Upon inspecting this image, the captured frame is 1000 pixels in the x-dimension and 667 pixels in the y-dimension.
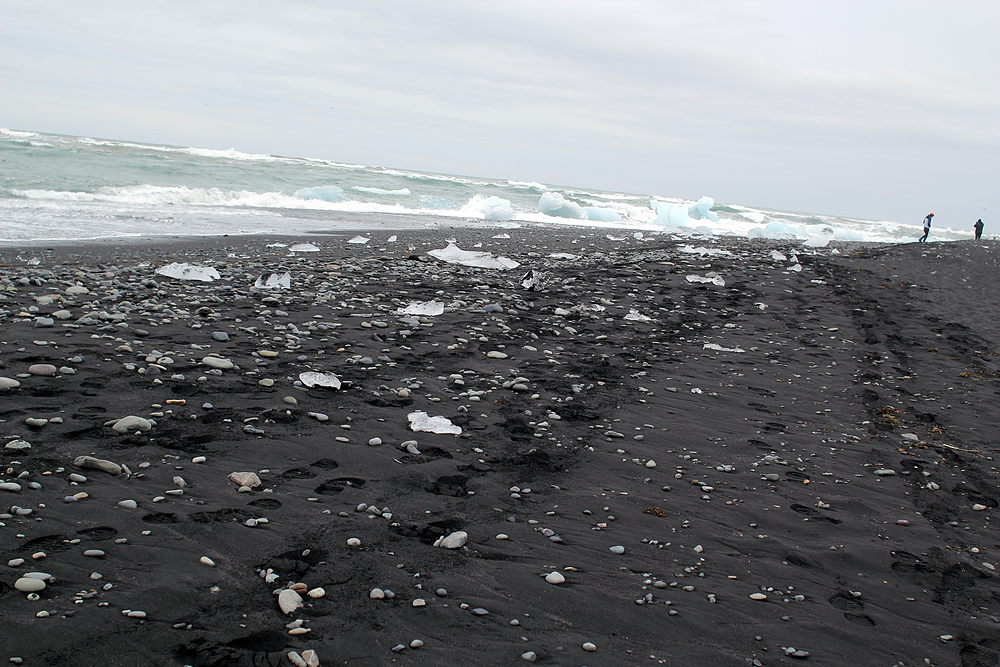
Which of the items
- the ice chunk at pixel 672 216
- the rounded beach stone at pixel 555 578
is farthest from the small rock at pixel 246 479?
the ice chunk at pixel 672 216

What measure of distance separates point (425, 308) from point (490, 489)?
3.75 meters

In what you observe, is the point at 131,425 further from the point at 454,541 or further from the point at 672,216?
the point at 672,216

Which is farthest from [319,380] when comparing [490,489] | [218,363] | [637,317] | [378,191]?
[378,191]

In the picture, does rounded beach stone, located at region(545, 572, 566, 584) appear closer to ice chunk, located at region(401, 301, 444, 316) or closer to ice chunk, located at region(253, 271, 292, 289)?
ice chunk, located at region(401, 301, 444, 316)

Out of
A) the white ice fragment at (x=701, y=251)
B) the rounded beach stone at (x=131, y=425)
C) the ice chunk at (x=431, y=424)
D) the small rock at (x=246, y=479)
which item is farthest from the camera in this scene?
the white ice fragment at (x=701, y=251)

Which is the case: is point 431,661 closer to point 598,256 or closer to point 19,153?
point 598,256

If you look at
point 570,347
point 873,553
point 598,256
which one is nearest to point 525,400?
point 570,347

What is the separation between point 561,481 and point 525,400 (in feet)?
3.94

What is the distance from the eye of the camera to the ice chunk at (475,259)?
34.2 feet

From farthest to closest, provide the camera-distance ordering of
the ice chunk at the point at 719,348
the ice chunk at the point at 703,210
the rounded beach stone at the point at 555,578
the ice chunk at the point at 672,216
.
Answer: the ice chunk at the point at 703,210 → the ice chunk at the point at 672,216 → the ice chunk at the point at 719,348 → the rounded beach stone at the point at 555,578

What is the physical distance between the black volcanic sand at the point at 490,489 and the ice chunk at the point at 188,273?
0.68m

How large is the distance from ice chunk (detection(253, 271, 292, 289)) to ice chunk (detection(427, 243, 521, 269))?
338 centimetres

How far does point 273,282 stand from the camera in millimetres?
7504

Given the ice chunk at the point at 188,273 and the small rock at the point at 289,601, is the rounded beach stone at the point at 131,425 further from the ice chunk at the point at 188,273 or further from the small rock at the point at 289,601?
the ice chunk at the point at 188,273
